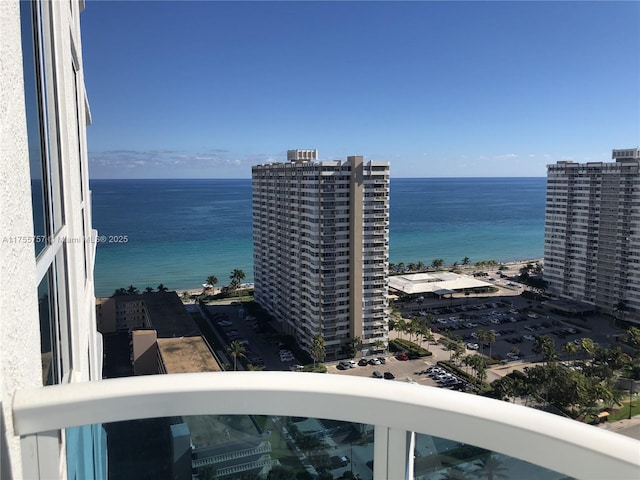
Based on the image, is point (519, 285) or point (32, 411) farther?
point (519, 285)

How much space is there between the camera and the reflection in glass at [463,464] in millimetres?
459

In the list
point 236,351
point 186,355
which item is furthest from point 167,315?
point 186,355

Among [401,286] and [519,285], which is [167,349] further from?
[519,285]

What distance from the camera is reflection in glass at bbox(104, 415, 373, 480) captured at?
51 centimetres

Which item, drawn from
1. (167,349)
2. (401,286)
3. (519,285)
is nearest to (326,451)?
(167,349)

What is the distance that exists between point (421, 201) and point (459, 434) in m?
61.4

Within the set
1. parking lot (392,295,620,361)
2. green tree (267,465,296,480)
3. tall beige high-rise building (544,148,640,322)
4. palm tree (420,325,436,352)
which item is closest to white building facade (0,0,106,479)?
green tree (267,465,296,480)

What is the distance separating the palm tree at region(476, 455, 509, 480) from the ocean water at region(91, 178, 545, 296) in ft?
61.4

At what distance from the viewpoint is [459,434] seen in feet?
1.52

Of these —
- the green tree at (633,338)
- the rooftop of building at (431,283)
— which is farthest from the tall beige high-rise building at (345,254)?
the green tree at (633,338)

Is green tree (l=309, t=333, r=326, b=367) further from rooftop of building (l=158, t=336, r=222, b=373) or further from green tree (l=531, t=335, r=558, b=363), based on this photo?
green tree (l=531, t=335, r=558, b=363)

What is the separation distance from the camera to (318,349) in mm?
10695

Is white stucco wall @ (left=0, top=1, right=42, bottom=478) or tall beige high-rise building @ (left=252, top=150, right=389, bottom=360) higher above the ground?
white stucco wall @ (left=0, top=1, right=42, bottom=478)

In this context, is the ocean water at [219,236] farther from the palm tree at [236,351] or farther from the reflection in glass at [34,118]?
the reflection in glass at [34,118]
